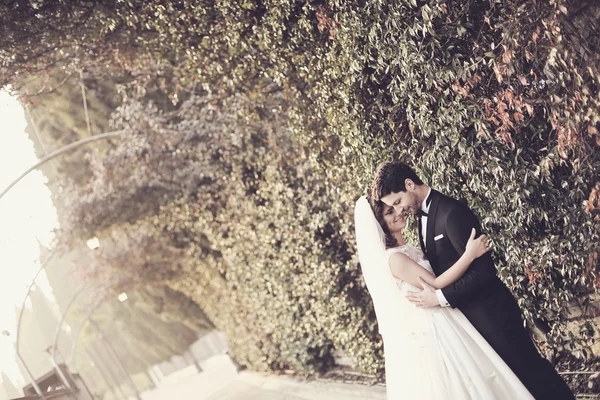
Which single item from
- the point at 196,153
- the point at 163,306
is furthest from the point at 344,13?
the point at 163,306

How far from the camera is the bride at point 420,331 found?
3.82 m

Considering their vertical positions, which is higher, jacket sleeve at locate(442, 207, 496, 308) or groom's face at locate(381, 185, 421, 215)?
groom's face at locate(381, 185, 421, 215)

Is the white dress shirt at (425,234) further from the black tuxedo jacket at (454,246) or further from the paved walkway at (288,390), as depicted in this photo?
the paved walkway at (288,390)

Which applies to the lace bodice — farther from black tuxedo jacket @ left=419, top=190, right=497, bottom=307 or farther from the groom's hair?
the groom's hair

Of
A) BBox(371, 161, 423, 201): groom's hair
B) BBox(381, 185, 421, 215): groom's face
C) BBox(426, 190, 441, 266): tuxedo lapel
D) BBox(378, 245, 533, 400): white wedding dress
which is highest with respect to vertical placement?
BBox(371, 161, 423, 201): groom's hair

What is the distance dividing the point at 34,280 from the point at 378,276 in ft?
67.6

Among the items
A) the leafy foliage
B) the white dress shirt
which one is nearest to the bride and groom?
the white dress shirt

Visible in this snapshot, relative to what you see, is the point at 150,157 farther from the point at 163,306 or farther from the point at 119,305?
the point at 119,305

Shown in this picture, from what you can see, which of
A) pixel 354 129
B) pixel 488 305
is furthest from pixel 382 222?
pixel 354 129

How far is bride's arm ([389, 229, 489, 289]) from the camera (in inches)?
149

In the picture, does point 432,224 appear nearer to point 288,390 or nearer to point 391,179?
point 391,179

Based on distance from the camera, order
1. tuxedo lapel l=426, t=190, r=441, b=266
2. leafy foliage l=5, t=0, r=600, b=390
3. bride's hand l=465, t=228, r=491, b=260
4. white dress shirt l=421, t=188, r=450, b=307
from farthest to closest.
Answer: leafy foliage l=5, t=0, r=600, b=390 → tuxedo lapel l=426, t=190, r=441, b=266 → white dress shirt l=421, t=188, r=450, b=307 → bride's hand l=465, t=228, r=491, b=260

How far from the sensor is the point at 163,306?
30156mm

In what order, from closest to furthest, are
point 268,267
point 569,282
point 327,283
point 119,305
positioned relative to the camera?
point 569,282
point 327,283
point 268,267
point 119,305
